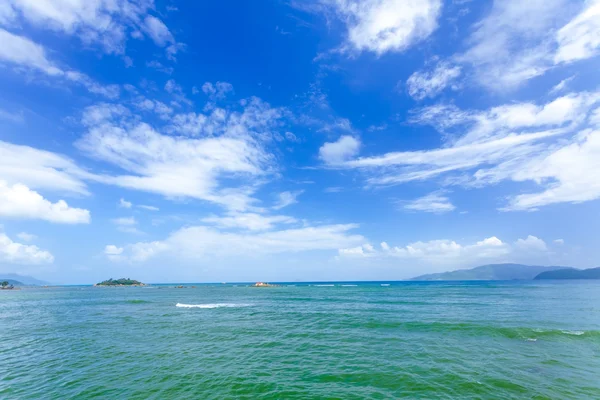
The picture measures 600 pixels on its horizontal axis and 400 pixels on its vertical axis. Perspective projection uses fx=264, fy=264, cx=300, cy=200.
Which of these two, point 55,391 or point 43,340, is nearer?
point 55,391

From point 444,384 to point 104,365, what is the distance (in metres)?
23.1

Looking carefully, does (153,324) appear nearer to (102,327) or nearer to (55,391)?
(102,327)

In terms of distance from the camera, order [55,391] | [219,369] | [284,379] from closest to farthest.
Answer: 1. [55,391]
2. [284,379]
3. [219,369]

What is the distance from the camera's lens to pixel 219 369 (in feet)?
60.1

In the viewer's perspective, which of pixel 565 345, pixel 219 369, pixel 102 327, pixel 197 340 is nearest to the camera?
pixel 219 369

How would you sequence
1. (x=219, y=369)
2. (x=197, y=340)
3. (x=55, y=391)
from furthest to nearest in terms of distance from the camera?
(x=197, y=340) < (x=219, y=369) < (x=55, y=391)

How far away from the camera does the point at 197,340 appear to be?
2609 cm

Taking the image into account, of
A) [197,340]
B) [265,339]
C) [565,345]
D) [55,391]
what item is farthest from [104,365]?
[565,345]

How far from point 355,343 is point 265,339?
28.9ft

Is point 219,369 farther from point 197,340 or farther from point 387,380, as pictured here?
point 387,380

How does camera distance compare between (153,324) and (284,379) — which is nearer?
(284,379)

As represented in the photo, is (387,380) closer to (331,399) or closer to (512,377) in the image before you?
(331,399)

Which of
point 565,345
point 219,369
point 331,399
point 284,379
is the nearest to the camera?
point 331,399

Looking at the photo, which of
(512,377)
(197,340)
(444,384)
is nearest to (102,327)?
(197,340)
